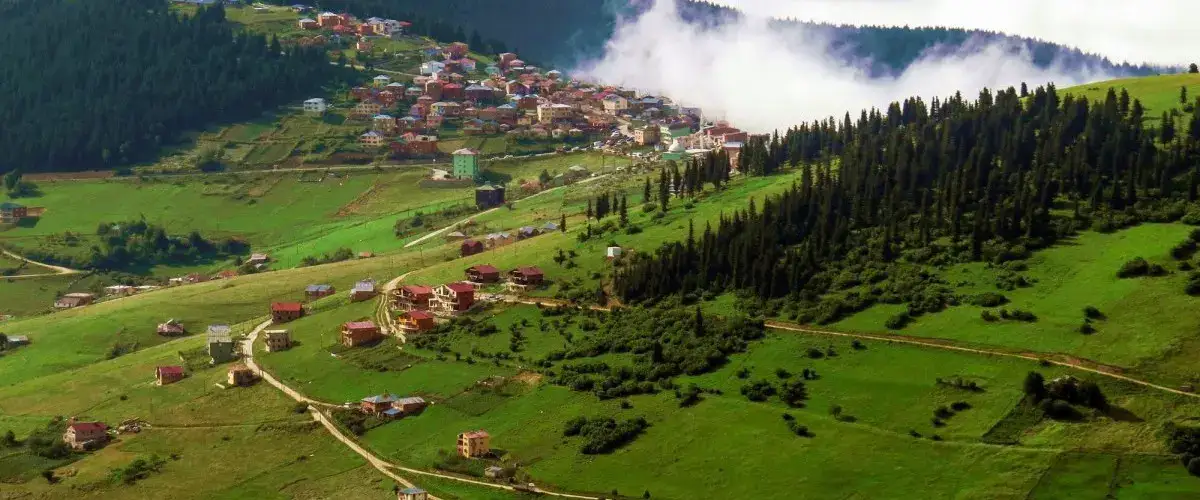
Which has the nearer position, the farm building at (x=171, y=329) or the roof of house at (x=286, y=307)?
the roof of house at (x=286, y=307)

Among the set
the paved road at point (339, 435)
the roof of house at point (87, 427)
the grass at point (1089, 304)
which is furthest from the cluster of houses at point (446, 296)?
the grass at point (1089, 304)

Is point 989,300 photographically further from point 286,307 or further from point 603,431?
point 286,307

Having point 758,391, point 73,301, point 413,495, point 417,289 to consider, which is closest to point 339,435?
point 413,495

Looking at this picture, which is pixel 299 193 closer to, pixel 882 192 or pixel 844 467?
pixel 882 192

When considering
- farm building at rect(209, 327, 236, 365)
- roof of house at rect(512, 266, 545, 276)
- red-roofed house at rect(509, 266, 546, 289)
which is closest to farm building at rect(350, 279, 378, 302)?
farm building at rect(209, 327, 236, 365)

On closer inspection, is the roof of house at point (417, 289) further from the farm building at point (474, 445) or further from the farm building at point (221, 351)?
the farm building at point (474, 445)

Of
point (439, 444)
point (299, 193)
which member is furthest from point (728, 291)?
point (299, 193)
